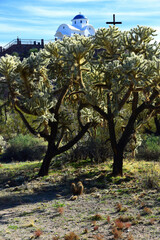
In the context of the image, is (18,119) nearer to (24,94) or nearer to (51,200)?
Result: (24,94)

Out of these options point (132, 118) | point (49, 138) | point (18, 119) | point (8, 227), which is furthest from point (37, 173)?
point (18, 119)

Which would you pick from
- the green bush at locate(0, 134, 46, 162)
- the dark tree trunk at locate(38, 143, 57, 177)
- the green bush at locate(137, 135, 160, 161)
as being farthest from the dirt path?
the green bush at locate(0, 134, 46, 162)

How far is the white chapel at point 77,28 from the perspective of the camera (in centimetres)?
7636

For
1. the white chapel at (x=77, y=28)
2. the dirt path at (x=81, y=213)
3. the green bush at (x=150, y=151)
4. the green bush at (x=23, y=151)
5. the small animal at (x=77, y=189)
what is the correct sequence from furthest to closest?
1. the white chapel at (x=77, y=28)
2. the green bush at (x=23, y=151)
3. the green bush at (x=150, y=151)
4. the small animal at (x=77, y=189)
5. the dirt path at (x=81, y=213)

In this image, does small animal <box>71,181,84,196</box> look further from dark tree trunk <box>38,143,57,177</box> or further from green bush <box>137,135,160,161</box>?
green bush <box>137,135,160,161</box>

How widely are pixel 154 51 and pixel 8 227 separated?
22.6 ft

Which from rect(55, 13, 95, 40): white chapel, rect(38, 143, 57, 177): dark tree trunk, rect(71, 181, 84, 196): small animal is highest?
rect(55, 13, 95, 40): white chapel

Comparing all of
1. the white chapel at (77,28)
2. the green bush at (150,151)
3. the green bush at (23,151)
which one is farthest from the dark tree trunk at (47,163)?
the white chapel at (77,28)

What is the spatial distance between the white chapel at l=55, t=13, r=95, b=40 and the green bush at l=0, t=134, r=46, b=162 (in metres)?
56.4

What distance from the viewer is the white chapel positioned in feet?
251

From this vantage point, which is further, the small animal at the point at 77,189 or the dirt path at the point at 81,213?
the small animal at the point at 77,189

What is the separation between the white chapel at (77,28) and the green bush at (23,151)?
56.4m

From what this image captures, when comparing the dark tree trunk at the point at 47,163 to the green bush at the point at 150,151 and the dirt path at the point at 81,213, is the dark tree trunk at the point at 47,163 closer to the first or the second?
the dirt path at the point at 81,213

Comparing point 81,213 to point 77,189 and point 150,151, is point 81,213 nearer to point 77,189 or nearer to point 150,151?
point 77,189
